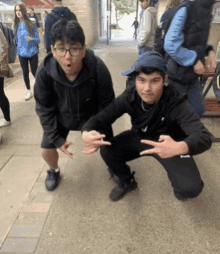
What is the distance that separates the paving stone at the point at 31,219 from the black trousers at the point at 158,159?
782 mm

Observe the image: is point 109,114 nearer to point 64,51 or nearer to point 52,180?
point 64,51

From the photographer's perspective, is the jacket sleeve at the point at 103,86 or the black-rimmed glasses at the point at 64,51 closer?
the black-rimmed glasses at the point at 64,51

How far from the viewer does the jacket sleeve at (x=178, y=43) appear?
198 centimetres

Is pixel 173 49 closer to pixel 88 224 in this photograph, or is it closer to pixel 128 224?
pixel 128 224

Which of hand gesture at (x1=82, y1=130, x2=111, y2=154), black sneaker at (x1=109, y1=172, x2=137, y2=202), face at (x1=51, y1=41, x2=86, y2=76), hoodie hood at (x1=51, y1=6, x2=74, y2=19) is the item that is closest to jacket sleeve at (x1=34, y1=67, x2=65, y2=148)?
face at (x1=51, y1=41, x2=86, y2=76)

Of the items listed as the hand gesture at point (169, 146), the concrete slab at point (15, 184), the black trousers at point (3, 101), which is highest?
the hand gesture at point (169, 146)

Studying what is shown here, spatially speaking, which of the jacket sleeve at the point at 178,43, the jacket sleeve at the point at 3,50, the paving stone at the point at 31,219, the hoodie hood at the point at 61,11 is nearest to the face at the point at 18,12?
the hoodie hood at the point at 61,11

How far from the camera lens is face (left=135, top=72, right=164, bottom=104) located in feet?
5.18

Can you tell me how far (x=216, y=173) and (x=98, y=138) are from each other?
5.43 feet

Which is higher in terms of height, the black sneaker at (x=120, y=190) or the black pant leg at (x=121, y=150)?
the black pant leg at (x=121, y=150)

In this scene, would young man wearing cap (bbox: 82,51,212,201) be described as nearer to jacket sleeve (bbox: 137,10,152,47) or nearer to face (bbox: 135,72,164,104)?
face (bbox: 135,72,164,104)

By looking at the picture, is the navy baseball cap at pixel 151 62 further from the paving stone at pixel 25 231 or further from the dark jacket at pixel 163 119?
the paving stone at pixel 25 231

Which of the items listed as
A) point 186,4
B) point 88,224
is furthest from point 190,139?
point 186,4

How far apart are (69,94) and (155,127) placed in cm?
81
